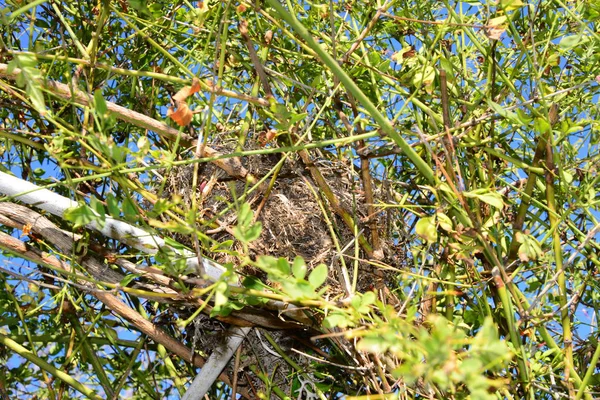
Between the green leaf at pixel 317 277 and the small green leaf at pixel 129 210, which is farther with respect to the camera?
the small green leaf at pixel 129 210

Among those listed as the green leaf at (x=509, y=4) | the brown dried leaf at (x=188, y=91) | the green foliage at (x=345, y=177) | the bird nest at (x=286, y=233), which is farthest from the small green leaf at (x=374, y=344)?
the bird nest at (x=286, y=233)

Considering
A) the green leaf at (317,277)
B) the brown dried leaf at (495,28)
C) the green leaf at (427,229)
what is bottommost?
the green leaf at (317,277)

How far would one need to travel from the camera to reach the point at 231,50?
5.07 feet

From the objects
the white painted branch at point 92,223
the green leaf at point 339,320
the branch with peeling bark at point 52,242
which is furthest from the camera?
the branch with peeling bark at point 52,242

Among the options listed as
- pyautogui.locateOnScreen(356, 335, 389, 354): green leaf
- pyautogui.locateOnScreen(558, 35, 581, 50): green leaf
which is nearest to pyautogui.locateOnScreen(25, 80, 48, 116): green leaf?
pyautogui.locateOnScreen(356, 335, 389, 354): green leaf

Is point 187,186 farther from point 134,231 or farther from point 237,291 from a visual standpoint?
point 237,291

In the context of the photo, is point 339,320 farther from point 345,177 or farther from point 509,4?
point 345,177

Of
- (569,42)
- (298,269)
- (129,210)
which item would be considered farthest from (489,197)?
(129,210)

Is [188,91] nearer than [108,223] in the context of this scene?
Yes

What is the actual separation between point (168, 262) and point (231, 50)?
1.95 feet

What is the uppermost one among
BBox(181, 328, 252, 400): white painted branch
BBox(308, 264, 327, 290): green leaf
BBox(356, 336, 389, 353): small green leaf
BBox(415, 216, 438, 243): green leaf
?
BBox(415, 216, 438, 243): green leaf

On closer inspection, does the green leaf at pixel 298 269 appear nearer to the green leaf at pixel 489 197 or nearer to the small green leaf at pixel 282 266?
the small green leaf at pixel 282 266

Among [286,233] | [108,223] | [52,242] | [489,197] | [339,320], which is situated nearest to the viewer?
[339,320]

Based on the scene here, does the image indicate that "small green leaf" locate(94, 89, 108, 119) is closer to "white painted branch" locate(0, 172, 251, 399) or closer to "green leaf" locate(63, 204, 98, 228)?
"green leaf" locate(63, 204, 98, 228)
